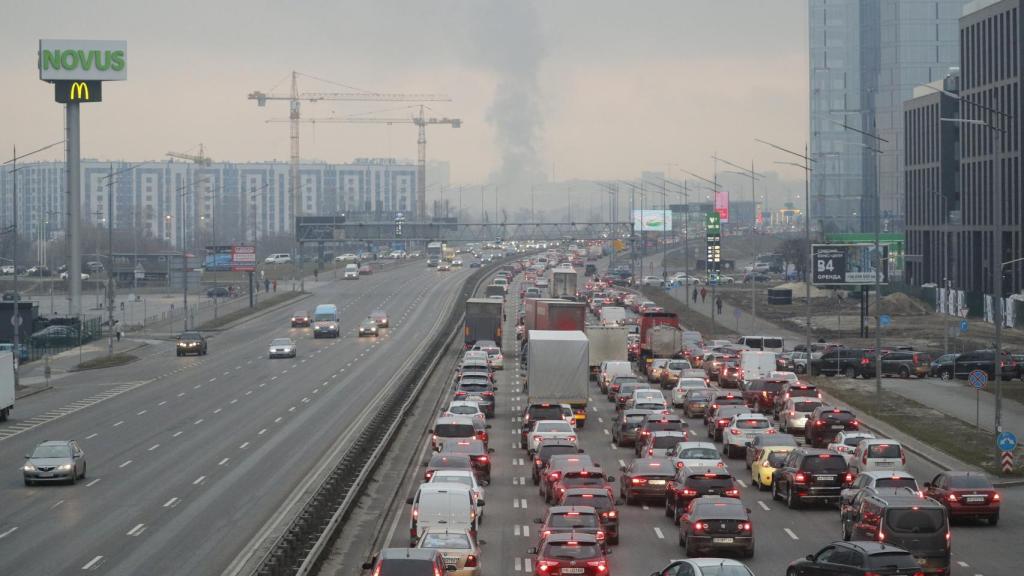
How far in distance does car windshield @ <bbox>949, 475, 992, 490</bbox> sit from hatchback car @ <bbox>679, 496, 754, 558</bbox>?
6.07 m

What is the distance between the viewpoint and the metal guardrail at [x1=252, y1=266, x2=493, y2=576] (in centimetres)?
2392

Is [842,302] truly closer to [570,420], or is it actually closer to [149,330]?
[149,330]

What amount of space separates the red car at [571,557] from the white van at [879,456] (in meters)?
13.1

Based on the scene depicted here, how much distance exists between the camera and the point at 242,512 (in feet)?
107

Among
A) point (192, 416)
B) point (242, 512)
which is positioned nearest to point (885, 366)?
point (192, 416)

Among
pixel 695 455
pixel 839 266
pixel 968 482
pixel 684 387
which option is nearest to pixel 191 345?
pixel 839 266

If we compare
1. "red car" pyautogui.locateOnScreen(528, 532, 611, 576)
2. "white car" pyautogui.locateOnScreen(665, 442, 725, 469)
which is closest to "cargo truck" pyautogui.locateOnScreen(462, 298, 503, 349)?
"white car" pyautogui.locateOnScreen(665, 442, 725, 469)

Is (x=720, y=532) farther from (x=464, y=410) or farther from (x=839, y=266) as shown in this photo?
(x=839, y=266)

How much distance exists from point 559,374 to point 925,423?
1203 centimetres

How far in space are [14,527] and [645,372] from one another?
151ft

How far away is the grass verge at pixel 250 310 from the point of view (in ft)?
358

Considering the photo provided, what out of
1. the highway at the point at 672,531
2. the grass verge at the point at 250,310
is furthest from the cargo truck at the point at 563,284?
the highway at the point at 672,531

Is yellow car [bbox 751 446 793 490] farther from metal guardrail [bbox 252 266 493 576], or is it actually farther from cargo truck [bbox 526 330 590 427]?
cargo truck [bbox 526 330 590 427]

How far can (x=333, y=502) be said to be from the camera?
3148cm
